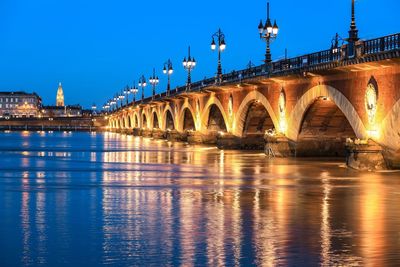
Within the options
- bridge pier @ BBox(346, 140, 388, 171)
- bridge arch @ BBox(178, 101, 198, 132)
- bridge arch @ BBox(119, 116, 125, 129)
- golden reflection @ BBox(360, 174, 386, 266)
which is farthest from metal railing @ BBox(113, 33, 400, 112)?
bridge arch @ BBox(119, 116, 125, 129)

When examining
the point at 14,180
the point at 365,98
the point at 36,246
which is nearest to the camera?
the point at 36,246

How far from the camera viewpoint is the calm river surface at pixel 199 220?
12742 mm

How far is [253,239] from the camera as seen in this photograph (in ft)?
47.0

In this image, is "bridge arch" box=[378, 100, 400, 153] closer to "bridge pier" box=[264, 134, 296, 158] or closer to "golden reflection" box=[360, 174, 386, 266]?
"golden reflection" box=[360, 174, 386, 266]

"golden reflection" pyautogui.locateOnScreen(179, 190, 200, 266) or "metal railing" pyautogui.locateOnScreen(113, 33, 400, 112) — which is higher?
"metal railing" pyautogui.locateOnScreen(113, 33, 400, 112)

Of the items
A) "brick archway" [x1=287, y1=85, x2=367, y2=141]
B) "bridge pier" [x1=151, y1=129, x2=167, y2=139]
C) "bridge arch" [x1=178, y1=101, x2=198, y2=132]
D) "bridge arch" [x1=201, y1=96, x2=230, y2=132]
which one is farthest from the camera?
"bridge pier" [x1=151, y1=129, x2=167, y2=139]

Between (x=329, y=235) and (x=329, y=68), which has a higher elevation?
(x=329, y=68)

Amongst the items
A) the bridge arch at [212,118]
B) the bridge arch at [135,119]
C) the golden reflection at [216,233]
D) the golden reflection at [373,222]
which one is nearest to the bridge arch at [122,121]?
the bridge arch at [135,119]

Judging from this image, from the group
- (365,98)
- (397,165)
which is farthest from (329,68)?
(397,165)

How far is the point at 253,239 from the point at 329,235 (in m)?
1.57

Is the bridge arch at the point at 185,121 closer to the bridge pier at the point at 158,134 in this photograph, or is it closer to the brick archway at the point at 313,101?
the bridge pier at the point at 158,134

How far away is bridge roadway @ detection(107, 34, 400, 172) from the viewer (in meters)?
32.7

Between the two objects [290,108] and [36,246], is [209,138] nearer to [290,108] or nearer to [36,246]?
[290,108]

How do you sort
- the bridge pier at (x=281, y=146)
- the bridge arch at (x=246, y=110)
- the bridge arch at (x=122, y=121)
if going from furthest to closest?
1. the bridge arch at (x=122, y=121)
2. the bridge arch at (x=246, y=110)
3. the bridge pier at (x=281, y=146)
